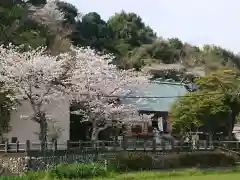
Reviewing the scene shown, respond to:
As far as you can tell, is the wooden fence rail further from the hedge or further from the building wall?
the building wall

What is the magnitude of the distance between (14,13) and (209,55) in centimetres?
3282

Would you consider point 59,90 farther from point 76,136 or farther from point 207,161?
point 207,161

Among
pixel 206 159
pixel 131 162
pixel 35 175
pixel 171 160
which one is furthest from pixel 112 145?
pixel 35 175

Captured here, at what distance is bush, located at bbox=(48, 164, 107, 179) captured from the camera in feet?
73.2

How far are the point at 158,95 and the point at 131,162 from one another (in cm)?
1931

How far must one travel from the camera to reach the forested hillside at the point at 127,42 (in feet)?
138

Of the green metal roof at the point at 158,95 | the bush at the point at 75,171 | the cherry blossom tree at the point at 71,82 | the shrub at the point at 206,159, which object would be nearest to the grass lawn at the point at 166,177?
the bush at the point at 75,171

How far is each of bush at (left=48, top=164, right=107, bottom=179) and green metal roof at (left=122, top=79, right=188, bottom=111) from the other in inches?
575

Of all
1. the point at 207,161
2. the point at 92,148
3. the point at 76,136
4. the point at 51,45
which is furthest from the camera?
the point at 51,45

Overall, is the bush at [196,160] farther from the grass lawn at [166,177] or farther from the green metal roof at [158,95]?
the green metal roof at [158,95]

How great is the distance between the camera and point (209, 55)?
2501 inches

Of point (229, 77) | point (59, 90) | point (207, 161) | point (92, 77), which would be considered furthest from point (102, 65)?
point (229, 77)

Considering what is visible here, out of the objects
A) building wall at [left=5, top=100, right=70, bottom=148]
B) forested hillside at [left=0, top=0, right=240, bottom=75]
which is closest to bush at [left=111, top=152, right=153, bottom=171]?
building wall at [left=5, top=100, right=70, bottom=148]

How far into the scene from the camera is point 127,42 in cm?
6494
